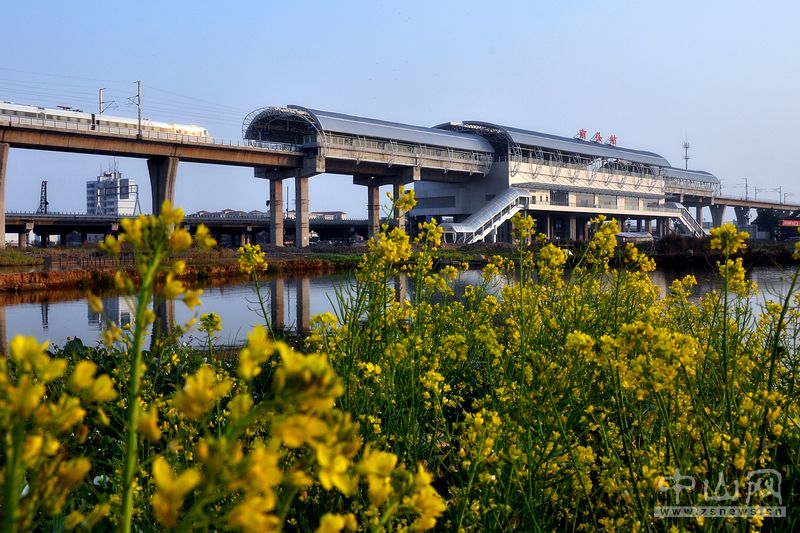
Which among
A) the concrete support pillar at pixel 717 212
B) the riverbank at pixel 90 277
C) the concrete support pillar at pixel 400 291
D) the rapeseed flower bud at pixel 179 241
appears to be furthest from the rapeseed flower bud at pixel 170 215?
the concrete support pillar at pixel 717 212

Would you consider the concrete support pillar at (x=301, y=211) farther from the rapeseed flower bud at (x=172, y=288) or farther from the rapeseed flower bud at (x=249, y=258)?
the rapeseed flower bud at (x=172, y=288)

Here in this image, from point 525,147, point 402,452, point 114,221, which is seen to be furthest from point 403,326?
point 525,147

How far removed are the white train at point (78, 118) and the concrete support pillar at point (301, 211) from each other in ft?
23.5

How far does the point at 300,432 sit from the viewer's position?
621mm

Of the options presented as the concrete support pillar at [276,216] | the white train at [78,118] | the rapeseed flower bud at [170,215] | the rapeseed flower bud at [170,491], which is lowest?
the rapeseed flower bud at [170,491]

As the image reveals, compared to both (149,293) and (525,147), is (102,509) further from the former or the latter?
(525,147)

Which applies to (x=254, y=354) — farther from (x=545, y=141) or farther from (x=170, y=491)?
(x=545, y=141)

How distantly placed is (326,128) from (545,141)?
20.0m

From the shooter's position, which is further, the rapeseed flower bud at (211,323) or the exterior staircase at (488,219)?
the exterior staircase at (488,219)

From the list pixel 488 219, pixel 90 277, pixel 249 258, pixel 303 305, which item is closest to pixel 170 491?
pixel 249 258

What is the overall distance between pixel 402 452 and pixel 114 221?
44.7 metres

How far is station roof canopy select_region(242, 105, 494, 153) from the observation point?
37.3 meters

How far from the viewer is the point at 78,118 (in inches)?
1231

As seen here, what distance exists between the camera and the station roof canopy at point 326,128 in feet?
122
